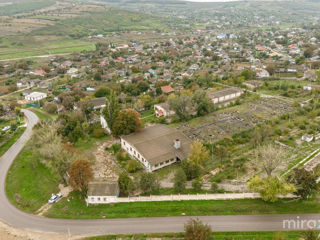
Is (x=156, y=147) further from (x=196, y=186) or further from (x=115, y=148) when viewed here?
(x=196, y=186)

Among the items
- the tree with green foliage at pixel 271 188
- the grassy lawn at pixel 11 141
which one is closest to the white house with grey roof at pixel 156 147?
the tree with green foliage at pixel 271 188

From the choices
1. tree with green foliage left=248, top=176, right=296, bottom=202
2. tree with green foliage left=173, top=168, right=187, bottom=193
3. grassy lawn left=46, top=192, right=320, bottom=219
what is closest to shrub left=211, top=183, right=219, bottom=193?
grassy lawn left=46, top=192, right=320, bottom=219

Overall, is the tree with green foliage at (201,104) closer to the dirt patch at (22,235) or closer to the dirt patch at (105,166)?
the dirt patch at (105,166)

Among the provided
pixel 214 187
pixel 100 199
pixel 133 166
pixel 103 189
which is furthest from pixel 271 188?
pixel 100 199

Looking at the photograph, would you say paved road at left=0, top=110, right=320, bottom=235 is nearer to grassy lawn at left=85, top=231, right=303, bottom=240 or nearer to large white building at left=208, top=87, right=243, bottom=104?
grassy lawn at left=85, top=231, right=303, bottom=240

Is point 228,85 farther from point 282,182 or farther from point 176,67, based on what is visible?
point 282,182
